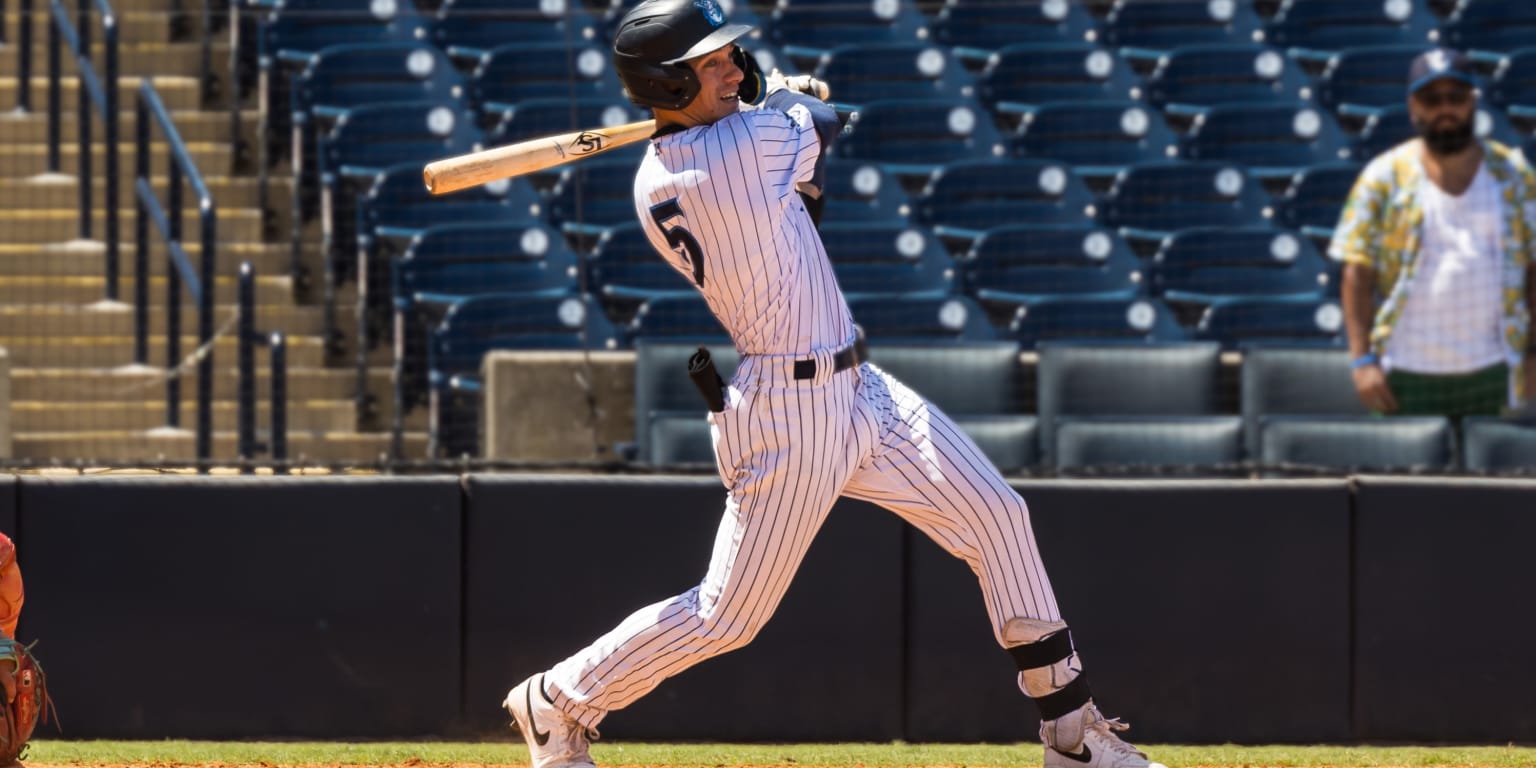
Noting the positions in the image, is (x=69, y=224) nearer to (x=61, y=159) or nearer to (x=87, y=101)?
(x=61, y=159)

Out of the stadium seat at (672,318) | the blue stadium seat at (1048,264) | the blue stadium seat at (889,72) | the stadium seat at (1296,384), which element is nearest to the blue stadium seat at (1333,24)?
the blue stadium seat at (889,72)

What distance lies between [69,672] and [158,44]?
5.09 meters

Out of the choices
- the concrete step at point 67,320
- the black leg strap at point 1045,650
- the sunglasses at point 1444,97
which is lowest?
the black leg strap at point 1045,650

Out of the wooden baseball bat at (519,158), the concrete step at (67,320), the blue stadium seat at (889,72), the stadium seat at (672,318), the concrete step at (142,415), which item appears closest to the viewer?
the wooden baseball bat at (519,158)

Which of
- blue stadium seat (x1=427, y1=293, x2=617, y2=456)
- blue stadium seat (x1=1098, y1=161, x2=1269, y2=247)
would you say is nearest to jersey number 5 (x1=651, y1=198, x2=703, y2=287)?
blue stadium seat (x1=427, y1=293, x2=617, y2=456)

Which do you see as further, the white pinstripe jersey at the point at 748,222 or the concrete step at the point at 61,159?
the concrete step at the point at 61,159

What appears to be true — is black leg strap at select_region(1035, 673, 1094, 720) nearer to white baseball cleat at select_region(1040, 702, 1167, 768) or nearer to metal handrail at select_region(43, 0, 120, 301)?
white baseball cleat at select_region(1040, 702, 1167, 768)

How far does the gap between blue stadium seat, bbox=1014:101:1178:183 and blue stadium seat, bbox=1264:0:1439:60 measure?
126 centimetres

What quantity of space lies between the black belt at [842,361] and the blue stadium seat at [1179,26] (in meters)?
6.38

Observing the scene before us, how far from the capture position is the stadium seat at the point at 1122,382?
6.95m

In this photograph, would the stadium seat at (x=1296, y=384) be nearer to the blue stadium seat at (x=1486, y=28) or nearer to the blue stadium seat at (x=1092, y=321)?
the blue stadium seat at (x=1092, y=321)

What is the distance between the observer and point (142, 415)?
743 cm

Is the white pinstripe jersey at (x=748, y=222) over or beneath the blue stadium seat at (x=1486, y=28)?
beneath

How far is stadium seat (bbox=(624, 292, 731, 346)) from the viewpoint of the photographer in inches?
300
